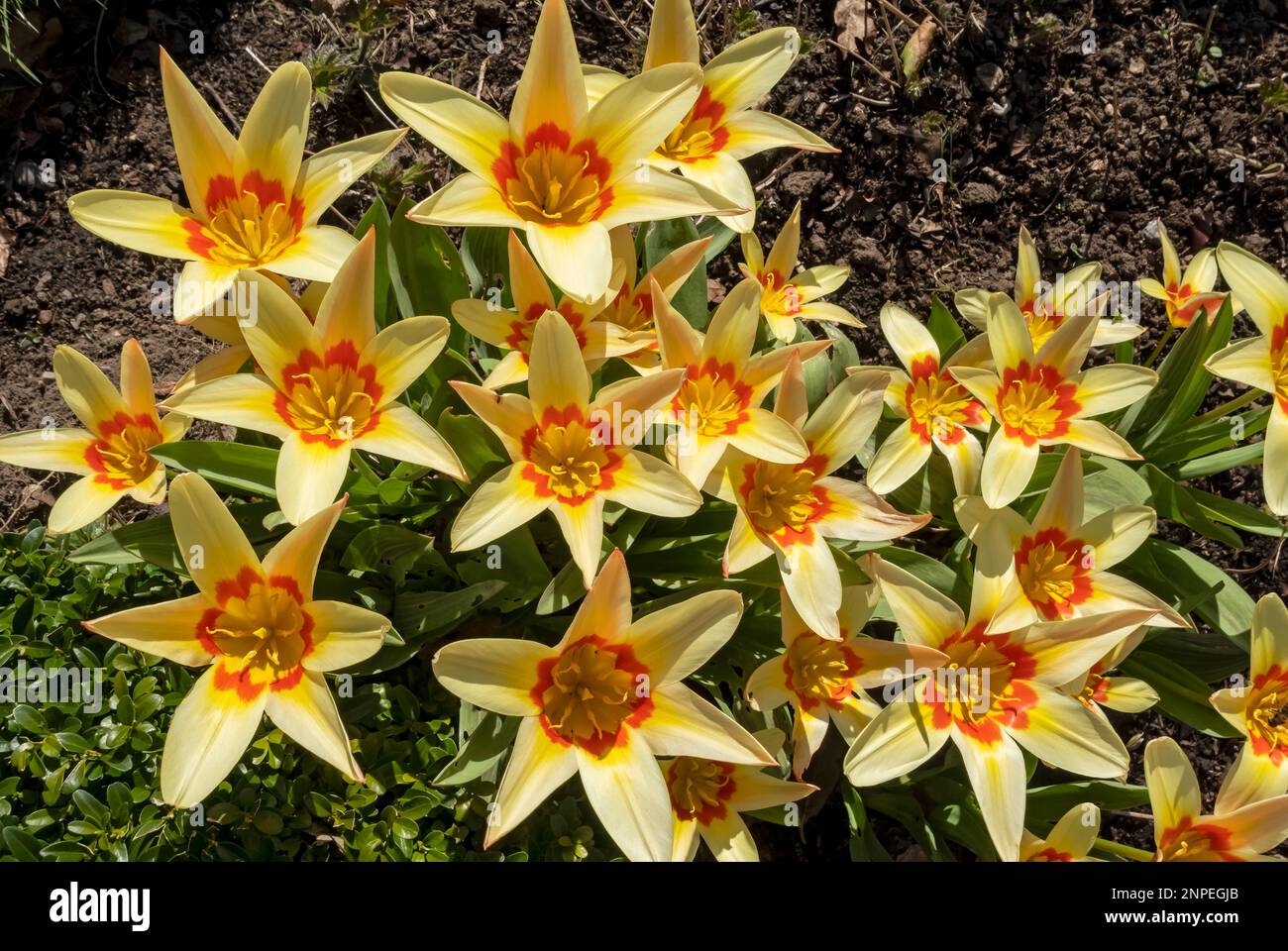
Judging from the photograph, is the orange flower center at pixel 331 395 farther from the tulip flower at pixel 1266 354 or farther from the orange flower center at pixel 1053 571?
the tulip flower at pixel 1266 354

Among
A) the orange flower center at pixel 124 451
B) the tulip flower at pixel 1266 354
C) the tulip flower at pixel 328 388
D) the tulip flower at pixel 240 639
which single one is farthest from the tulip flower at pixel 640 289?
the tulip flower at pixel 1266 354

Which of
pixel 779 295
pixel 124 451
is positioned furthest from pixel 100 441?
pixel 779 295

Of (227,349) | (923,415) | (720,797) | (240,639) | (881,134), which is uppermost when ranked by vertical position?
(881,134)

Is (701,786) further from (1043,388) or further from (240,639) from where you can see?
(1043,388)

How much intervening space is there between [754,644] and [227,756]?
1.33 meters

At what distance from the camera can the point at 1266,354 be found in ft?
7.51

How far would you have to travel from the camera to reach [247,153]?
2.03 m

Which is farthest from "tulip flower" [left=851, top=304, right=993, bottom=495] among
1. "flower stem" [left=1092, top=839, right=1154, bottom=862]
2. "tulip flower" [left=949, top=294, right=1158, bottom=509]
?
"flower stem" [left=1092, top=839, right=1154, bottom=862]

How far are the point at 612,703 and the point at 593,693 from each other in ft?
0.15

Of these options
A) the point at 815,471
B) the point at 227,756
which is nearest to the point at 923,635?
the point at 815,471

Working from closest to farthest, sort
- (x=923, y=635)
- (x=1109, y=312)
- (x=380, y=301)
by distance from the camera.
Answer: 1. (x=923, y=635)
2. (x=380, y=301)
3. (x=1109, y=312)

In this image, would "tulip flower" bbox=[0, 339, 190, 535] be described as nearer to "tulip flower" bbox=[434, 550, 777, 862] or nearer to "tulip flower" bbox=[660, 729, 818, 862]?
"tulip flower" bbox=[434, 550, 777, 862]
